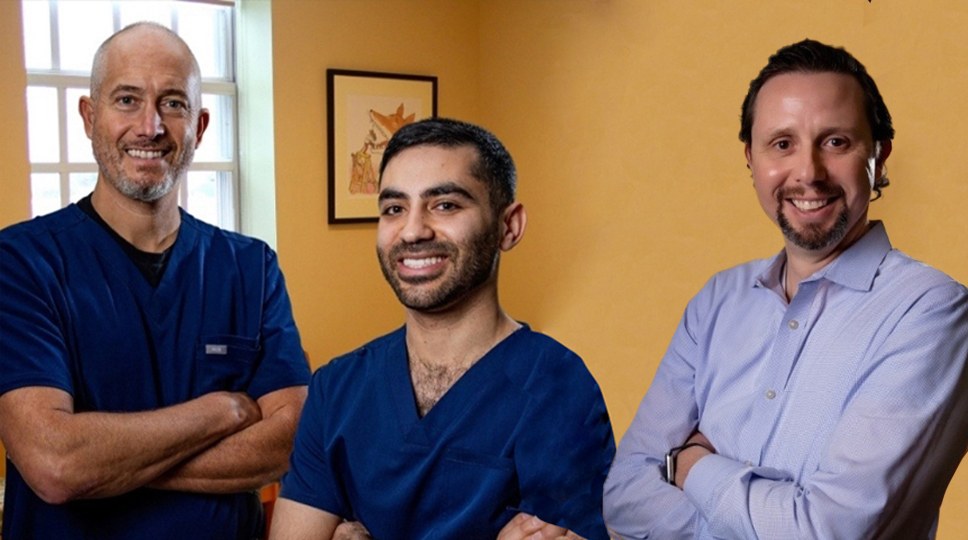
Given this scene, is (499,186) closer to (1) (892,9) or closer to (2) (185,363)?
(2) (185,363)

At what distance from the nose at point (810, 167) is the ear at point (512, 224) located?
476 mm

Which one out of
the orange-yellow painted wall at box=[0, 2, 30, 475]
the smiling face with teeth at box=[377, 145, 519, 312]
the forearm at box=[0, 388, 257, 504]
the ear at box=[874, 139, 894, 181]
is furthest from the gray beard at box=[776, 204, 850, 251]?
the orange-yellow painted wall at box=[0, 2, 30, 475]

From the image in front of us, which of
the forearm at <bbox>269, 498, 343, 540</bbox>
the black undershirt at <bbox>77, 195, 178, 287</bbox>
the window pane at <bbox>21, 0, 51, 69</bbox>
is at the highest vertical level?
the window pane at <bbox>21, 0, 51, 69</bbox>

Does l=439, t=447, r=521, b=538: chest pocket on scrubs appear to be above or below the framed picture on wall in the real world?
below

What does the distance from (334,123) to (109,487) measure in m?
3.47

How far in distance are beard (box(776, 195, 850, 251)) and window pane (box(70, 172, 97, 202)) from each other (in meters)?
3.71

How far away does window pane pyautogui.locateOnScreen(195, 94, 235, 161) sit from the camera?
510 cm

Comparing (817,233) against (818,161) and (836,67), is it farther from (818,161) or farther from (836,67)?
(836,67)

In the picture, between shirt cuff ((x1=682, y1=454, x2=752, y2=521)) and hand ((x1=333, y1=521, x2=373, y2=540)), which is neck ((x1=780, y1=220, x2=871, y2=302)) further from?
hand ((x1=333, y1=521, x2=373, y2=540))

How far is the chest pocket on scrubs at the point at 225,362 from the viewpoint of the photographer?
202 cm

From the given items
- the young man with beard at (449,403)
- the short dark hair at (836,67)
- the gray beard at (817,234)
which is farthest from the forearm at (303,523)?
the short dark hair at (836,67)

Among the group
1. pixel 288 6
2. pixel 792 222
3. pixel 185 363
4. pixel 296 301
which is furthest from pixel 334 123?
pixel 792 222

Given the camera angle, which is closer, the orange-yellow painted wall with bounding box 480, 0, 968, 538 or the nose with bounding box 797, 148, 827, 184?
the nose with bounding box 797, 148, 827, 184

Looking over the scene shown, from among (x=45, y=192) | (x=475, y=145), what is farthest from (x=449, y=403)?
(x=45, y=192)
